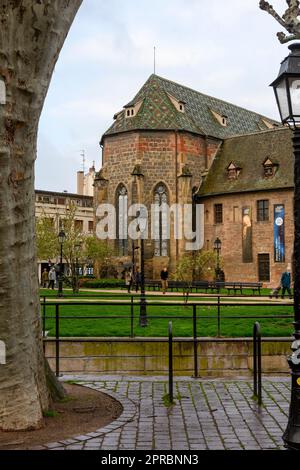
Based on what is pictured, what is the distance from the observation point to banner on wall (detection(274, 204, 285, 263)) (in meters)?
43.1

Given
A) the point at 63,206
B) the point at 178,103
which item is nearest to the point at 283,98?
the point at 178,103

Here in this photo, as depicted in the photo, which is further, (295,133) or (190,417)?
(190,417)

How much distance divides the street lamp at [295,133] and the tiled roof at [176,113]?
135 ft

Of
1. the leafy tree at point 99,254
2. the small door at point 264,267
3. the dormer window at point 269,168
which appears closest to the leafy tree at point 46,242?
the leafy tree at point 99,254

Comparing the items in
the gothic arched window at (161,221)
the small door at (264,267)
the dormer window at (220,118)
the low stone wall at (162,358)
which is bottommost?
the low stone wall at (162,358)

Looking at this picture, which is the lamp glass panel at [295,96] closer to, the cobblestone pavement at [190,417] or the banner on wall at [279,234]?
the cobblestone pavement at [190,417]

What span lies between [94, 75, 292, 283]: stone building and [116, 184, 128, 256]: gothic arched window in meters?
0.08

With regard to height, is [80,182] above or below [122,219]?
above

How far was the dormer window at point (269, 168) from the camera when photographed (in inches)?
1748

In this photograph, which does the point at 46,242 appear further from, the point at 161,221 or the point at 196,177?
the point at 196,177

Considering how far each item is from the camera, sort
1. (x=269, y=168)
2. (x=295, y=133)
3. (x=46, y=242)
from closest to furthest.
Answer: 1. (x=295, y=133)
2. (x=269, y=168)
3. (x=46, y=242)

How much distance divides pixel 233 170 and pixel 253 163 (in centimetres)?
161

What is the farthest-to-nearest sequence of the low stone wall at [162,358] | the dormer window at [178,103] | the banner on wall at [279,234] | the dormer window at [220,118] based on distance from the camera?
the dormer window at [220,118] → the dormer window at [178,103] → the banner on wall at [279,234] → the low stone wall at [162,358]

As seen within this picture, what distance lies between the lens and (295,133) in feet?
22.1
